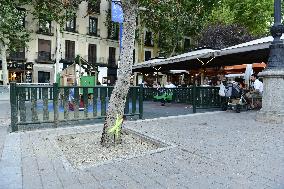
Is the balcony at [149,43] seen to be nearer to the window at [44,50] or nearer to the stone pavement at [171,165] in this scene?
the window at [44,50]

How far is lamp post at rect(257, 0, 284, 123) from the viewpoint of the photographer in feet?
27.0

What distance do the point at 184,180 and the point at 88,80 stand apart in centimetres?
1038

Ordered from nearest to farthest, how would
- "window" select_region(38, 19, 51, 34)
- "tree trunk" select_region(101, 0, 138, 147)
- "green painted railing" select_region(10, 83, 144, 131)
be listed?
"tree trunk" select_region(101, 0, 138, 147), "green painted railing" select_region(10, 83, 144, 131), "window" select_region(38, 19, 51, 34)

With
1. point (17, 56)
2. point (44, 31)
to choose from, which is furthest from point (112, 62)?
point (17, 56)

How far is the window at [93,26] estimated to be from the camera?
1491 inches

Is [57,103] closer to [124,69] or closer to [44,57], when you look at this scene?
[124,69]

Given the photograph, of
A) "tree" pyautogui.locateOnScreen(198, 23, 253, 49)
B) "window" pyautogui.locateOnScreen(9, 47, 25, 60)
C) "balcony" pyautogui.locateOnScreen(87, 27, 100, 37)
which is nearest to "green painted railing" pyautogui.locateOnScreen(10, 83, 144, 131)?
"tree" pyautogui.locateOnScreen(198, 23, 253, 49)

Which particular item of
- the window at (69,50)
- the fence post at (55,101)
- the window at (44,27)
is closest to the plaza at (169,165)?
the fence post at (55,101)

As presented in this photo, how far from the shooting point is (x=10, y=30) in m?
26.7

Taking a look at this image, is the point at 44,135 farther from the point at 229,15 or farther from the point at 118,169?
the point at 229,15

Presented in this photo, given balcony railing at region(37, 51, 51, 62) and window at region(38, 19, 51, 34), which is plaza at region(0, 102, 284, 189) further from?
balcony railing at region(37, 51, 51, 62)

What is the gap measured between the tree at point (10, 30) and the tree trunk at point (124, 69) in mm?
23922

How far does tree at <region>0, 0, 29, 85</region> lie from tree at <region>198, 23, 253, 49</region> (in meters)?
19.2

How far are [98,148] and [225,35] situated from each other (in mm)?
28580
